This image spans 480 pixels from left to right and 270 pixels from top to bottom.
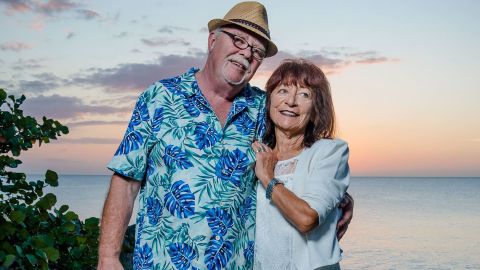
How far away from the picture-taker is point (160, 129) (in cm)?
362

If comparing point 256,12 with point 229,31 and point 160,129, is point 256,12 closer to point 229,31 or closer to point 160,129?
point 229,31

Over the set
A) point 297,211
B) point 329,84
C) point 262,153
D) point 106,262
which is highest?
point 329,84

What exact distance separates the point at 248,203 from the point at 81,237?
1365mm

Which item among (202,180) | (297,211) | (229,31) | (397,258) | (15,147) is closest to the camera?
(297,211)

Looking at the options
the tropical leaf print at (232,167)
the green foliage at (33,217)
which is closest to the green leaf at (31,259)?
the green foliage at (33,217)

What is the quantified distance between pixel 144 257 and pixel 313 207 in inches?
38.7

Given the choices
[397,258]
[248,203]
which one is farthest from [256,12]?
[397,258]

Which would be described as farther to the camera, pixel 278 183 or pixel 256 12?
pixel 256 12

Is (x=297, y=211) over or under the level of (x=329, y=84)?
under

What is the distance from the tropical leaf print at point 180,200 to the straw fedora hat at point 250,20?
3.18 ft

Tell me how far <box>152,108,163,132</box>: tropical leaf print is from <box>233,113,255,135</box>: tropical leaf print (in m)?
0.42

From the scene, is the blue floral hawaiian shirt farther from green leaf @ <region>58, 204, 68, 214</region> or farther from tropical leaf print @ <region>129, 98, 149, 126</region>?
green leaf @ <region>58, 204, 68, 214</region>

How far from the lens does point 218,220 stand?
346 centimetres

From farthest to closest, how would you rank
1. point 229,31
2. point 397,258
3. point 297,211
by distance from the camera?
point 397,258 < point 229,31 < point 297,211
